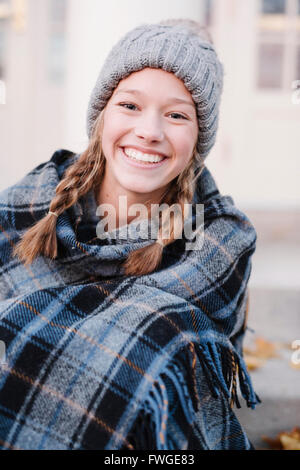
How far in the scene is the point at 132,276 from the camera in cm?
182

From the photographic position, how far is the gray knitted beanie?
1.81 meters

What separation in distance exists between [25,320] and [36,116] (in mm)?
3757

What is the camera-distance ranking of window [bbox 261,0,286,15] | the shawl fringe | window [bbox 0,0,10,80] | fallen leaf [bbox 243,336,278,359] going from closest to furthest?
the shawl fringe < fallen leaf [bbox 243,336,278,359] < window [bbox 0,0,10,80] < window [bbox 261,0,286,15]

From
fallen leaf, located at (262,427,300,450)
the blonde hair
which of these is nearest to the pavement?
fallen leaf, located at (262,427,300,450)

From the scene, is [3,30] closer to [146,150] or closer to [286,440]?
[146,150]

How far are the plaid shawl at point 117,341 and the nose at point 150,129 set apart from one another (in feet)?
1.11

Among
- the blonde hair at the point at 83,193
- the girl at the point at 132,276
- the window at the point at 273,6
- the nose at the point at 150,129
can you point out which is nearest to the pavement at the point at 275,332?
the girl at the point at 132,276

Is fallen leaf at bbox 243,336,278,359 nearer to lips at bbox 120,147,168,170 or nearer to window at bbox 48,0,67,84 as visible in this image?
lips at bbox 120,147,168,170

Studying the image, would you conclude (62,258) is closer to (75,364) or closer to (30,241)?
(30,241)

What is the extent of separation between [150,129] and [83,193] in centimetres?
37

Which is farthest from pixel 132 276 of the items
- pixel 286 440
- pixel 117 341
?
pixel 286 440

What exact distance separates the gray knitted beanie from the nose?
0.16 meters

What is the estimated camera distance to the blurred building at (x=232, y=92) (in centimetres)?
488
